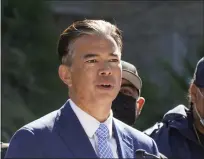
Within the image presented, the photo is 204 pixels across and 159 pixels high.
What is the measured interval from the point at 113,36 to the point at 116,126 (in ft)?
1.26

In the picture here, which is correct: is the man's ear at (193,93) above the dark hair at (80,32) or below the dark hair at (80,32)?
below

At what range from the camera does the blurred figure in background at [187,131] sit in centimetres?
386

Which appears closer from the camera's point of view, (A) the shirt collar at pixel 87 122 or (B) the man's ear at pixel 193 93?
(A) the shirt collar at pixel 87 122

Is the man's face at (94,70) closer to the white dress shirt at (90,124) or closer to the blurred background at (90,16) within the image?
the white dress shirt at (90,124)

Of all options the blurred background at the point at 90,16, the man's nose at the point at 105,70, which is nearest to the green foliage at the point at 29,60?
the blurred background at the point at 90,16

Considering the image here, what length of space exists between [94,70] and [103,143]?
0.98 ft

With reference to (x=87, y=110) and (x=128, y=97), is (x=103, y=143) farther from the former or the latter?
(x=128, y=97)

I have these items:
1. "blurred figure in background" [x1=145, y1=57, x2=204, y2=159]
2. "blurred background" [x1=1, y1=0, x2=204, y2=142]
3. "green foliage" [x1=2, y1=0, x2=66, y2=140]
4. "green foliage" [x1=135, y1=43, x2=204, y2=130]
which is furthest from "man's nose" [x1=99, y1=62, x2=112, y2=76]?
"green foliage" [x1=135, y1=43, x2=204, y2=130]

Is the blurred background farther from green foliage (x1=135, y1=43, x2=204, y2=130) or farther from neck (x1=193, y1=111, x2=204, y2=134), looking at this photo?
Answer: neck (x1=193, y1=111, x2=204, y2=134)

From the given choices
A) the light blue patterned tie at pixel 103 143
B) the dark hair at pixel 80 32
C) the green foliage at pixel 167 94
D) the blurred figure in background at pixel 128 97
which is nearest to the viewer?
the light blue patterned tie at pixel 103 143

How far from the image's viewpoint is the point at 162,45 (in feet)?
36.1

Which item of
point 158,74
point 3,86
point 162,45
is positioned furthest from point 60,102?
point 162,45

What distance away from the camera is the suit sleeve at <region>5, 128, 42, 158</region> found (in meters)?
2.66

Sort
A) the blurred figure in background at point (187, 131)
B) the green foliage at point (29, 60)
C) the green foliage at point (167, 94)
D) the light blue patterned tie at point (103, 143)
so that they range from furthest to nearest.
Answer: the green foliage at point (167, 94) < the green foliage at point (29, 60) < the blurred figure in background at point (187, 131) < the light blue patterned tie at point (103, 143)
